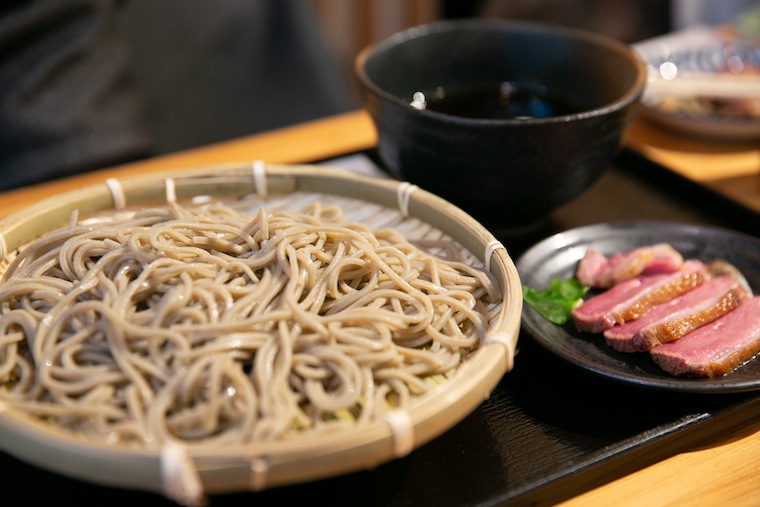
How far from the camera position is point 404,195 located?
160 centimetres

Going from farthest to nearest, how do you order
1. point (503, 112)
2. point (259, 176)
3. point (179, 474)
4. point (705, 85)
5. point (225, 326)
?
1. point (705, 85)
2. point (503, 112)
3. point (259, 176)
4. point (225, 326)
5. point (179, 474)

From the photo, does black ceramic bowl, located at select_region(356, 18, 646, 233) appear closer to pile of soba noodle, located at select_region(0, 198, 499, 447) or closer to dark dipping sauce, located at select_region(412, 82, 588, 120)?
dark dipping sauce, located at select_region(412, 82, 588, 120)

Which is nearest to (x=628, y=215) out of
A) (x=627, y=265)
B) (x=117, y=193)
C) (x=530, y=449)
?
(x=627, y=265)

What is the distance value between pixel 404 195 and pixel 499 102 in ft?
1.99

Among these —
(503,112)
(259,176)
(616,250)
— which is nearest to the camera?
(259,176)

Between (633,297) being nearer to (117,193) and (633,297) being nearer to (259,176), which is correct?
(259,176)

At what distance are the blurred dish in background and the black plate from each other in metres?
0.57

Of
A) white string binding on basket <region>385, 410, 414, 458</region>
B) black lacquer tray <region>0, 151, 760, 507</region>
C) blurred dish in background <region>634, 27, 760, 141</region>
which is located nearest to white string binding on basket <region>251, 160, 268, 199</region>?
black lacquer tray <region>0, 151, 760, 507</region>

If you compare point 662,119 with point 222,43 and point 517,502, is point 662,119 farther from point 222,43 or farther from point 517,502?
point 222,43

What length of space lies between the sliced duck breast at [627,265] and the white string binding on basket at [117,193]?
1080 millimetres

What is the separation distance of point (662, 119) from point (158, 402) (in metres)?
2.07

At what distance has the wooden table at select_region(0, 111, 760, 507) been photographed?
123 cm

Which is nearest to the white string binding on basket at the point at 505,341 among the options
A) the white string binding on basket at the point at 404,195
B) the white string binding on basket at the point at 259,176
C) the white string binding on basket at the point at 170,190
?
the white string binding on basket at the point at 404,195

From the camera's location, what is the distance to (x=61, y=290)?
1.27 m
